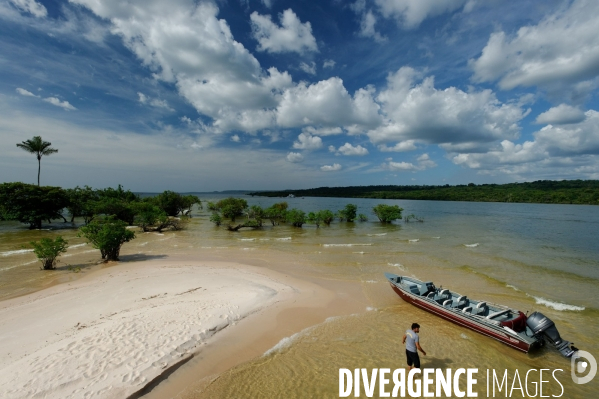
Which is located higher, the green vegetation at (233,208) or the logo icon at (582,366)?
the green vegetation at (233,208)

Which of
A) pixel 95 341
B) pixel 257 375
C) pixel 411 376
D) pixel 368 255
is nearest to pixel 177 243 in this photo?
pixel 368 255

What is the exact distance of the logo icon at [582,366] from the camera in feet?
30.1

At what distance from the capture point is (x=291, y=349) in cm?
980

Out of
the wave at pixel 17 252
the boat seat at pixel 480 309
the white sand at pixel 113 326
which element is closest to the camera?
the white sand at pixel 113 326

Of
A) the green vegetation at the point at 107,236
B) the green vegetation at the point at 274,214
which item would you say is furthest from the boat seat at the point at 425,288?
the green vegetation at the point at 274,214

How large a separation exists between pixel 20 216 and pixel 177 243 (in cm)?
2525

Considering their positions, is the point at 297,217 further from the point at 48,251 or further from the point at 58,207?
the point at 58,207

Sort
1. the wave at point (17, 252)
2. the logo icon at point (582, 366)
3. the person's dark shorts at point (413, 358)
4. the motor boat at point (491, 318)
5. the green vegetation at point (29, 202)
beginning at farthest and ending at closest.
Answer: the green vegetation at point (29, 202), the wave at point (17, 252), the motor boat at point (491, 318), the logo icon at point (582, 366), the person's dark shorts at point (413, 358)

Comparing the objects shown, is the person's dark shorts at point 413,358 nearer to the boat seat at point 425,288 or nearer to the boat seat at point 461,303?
the boat seat at point 461,303

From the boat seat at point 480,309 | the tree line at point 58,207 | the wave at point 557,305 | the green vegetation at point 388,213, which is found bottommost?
the wave at point 557,305

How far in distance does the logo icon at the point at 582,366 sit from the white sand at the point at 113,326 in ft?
38.0

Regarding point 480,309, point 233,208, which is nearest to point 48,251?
point 480,309

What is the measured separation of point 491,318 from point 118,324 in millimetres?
15015

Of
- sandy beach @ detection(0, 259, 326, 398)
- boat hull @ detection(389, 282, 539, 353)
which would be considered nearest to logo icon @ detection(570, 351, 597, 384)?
boat hull @ detection(389, 282, 539, 353)
